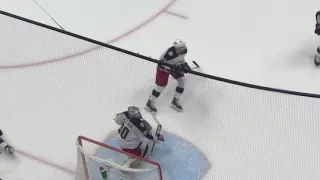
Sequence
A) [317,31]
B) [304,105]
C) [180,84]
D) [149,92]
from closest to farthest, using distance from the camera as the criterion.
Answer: [304,105]
[180,84]
[149,92]
[317,31]

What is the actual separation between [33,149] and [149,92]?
59 cm

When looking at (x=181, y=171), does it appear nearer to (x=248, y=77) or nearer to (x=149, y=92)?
(x=149, y=92)

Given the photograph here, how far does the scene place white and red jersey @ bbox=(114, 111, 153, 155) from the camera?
2609 mm

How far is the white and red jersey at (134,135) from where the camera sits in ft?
8.56

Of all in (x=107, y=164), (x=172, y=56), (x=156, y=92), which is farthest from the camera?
(x=172, y=56)

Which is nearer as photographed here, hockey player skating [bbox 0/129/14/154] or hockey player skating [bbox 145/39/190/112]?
hockey player skating [bbox 145/39/190/112]

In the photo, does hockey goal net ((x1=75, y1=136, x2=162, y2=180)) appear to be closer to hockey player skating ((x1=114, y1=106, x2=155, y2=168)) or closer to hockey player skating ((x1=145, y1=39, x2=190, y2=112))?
hockey player skating ((x1=114, y1=106, x2=155, y2=168))

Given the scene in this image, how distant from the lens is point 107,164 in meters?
2.45

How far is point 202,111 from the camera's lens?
8.27 ft

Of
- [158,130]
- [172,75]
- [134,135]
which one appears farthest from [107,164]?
[172,75]

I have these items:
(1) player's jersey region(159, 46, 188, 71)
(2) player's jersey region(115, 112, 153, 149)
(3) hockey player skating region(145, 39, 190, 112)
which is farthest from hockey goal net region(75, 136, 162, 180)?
(1) player's jersey region(159, 46, 188, 71)

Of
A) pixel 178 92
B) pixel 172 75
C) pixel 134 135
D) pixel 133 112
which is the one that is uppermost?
pixel 172 75

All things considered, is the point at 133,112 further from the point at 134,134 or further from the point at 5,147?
the point at 5,147

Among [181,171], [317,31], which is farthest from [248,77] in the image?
[181,171]
